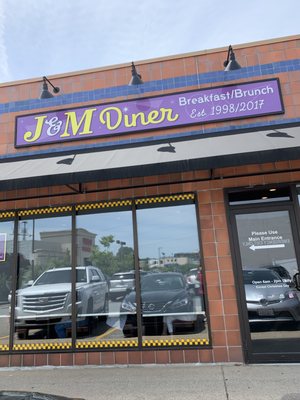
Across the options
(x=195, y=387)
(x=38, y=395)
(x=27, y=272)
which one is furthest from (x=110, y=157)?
(x=38, y=395)

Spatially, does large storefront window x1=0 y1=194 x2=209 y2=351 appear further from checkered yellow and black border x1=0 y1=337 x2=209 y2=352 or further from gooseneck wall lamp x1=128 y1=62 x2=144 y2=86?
gooseneck wall lamp x1=128 y1=62 x2=144 y2=86

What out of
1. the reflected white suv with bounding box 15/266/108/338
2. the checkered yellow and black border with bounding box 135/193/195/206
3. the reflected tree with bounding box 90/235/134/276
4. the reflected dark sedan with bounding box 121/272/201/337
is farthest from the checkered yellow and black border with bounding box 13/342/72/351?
the checkered yellow and black border with bounding box 135/193/195/206

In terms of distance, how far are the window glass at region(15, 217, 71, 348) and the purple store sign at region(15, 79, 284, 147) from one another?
1794 millimetres

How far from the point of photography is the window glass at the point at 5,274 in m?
6.64

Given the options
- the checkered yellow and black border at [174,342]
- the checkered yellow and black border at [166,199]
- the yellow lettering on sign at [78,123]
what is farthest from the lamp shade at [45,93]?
the checkered yellow and black border at [174,342]

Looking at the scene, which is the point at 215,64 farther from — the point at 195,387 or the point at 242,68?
the point at 195,387

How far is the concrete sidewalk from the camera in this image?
470 cm

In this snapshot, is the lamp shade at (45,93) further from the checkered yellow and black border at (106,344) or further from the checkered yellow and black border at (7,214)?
the checkered yellow and black border at (106,344)

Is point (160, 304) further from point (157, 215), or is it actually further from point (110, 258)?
point (157, 215)

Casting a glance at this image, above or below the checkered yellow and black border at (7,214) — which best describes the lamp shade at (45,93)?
above

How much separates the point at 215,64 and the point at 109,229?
12.7ft

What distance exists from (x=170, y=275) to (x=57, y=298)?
83.6 inches

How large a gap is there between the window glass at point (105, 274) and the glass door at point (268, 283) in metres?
1.95

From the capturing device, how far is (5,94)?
7.87 metres
